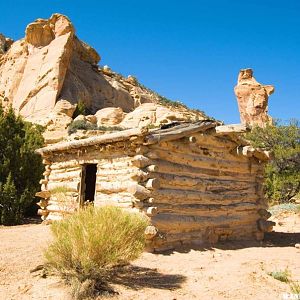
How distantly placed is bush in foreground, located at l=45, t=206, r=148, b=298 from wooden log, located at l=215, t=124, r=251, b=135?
480cm

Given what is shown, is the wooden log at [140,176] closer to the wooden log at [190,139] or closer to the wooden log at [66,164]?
the wooden log at [190,139]

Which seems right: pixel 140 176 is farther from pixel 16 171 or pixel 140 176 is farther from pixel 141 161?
pixel 16 171

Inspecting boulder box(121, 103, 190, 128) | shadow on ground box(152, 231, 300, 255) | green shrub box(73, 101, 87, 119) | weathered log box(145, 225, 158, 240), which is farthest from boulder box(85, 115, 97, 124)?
weathered log box(145, 225, 158, 240)

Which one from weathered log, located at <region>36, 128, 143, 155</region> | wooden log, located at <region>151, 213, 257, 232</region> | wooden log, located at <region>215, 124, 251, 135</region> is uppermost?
wooden log, located at <region>215, 124, 251, 135</region>

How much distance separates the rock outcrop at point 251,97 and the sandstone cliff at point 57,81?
17519 mm

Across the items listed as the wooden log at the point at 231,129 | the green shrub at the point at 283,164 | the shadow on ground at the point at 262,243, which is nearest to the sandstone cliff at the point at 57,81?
the green shrub at the point at 283,164

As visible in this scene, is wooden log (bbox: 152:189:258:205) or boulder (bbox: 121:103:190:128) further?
boulder (bbox: 121:103:190:128)

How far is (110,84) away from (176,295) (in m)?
39.0

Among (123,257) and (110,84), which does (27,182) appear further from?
(110,84)

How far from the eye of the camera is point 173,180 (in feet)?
28.9

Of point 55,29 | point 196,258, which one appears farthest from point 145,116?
point 196,258

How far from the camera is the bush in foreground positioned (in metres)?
5.31

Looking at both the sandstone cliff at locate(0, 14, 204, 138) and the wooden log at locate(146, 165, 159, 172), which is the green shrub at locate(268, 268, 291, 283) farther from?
the sandstone cliff at locate(0, 14, 204, 138)

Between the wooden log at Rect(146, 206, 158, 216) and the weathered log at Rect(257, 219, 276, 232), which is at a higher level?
the wooden log at Rect(146, 206, 158, 216)
